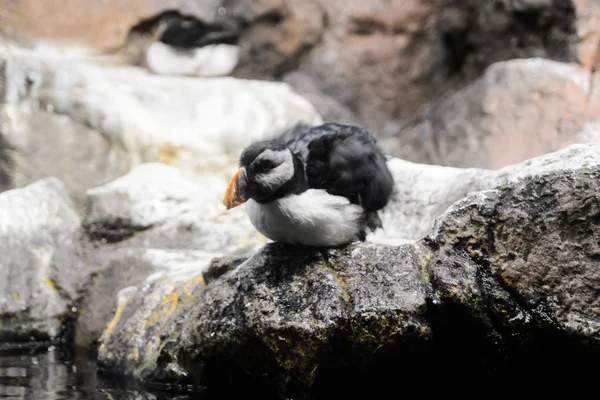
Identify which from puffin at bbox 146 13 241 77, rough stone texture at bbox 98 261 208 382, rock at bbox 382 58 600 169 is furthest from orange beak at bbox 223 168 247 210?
puffin at bbox 146 13 241 77

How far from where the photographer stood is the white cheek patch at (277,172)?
271 cm

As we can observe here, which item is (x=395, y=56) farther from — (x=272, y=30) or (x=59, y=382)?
(x=59, y=382)

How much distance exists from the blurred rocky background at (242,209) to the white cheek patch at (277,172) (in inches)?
14.1

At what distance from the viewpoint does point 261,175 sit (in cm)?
272

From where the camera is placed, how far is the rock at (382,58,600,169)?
607 centimetres

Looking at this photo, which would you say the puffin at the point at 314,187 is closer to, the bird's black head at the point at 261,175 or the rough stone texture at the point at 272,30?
the bird's black head at the point at 261,175

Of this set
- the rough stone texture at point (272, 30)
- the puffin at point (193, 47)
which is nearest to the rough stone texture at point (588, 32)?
the rough stone texture at point (272, 30)

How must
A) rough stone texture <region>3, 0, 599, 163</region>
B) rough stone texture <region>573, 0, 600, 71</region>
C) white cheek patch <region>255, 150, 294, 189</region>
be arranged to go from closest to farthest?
white cheek patch <region>255, 150, 294, 189</region> < rough stone texture <region>573, 0, 600, 71</region> < rough stone texture <region>3, 0, 599, 163</region>

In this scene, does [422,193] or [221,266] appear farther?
[422,193]

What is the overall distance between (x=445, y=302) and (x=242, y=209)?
2542mm

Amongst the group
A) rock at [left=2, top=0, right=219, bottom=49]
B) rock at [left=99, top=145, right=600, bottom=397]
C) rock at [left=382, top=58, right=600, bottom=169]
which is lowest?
rock at [left=99, top=145, right=600, bottom=397]

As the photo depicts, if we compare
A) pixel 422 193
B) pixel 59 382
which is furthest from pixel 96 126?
pixel 422 193

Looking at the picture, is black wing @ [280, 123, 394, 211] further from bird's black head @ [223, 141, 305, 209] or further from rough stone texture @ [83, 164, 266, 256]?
rough stone texture @ [83, 164, 266, 256]

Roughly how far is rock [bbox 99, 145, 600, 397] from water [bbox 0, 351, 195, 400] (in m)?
0.52
